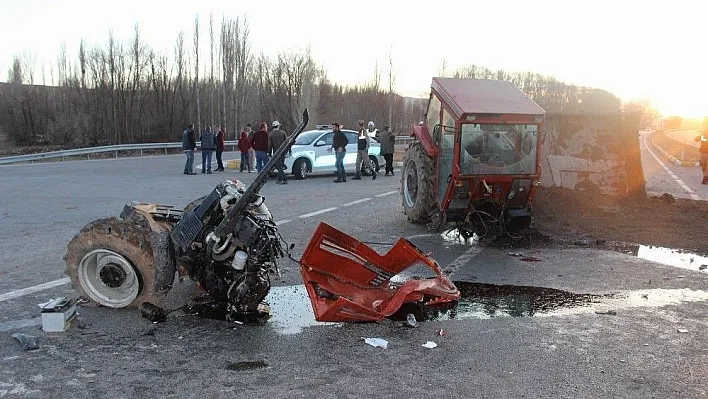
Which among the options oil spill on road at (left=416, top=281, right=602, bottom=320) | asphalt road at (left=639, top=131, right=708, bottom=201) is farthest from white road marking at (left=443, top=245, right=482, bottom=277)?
asphalt road at (left=639, top=131, right=708, bottom=201)

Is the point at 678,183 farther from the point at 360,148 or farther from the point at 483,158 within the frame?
the point at 483,158

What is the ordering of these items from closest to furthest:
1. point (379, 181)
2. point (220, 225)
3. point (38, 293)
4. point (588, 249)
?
point (220, 225) < point (38, 293) < point (588, 249) < point (379, 181)

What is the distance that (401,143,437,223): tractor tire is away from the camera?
9.77 m

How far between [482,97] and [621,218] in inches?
152

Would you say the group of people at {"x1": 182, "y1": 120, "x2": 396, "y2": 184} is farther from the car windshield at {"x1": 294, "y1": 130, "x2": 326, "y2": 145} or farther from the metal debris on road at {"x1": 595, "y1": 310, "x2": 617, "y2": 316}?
the metal debris on road at {"x1": 595, "y1": 310, "x2": 617, "y2": 316}

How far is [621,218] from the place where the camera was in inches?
419

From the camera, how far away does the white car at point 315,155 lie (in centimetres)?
1853

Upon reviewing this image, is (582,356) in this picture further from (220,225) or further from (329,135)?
(329,135)

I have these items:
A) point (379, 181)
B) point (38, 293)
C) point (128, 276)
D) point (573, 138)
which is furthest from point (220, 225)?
point (379, 181)

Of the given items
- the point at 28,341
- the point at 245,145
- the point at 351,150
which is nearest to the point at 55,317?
the point at 28,341

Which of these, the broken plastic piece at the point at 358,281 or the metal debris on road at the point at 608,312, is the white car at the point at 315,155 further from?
the metal debris on road at the point at 608,312

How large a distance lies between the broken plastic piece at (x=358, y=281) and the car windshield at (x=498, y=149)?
3.14 m

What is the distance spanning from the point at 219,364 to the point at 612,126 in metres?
10.2

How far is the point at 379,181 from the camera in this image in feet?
61.0
